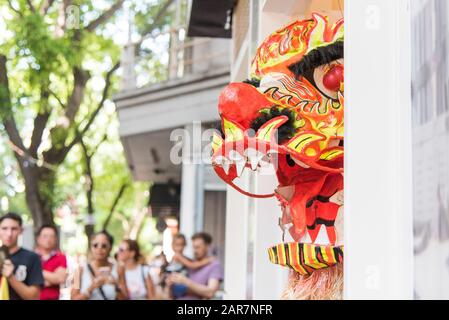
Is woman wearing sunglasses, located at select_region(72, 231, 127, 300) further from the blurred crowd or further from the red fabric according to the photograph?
the red fabric

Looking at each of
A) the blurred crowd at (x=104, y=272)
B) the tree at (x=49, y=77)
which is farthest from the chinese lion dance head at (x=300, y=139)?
the tree at (x=49, y=77)

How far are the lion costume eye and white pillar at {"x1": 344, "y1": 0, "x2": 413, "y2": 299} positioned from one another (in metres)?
0.47

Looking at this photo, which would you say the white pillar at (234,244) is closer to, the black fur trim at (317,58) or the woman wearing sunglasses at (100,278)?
the woman wearing sunglasses at (100,278)

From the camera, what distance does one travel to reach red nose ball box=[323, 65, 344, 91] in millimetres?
2021

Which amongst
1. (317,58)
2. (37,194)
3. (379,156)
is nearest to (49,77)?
(37,194)

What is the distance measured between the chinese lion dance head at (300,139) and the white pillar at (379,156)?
0.37 metres

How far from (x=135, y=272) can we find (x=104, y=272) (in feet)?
1.15

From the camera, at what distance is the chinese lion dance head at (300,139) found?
1.90 m

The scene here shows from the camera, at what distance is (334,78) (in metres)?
2.02

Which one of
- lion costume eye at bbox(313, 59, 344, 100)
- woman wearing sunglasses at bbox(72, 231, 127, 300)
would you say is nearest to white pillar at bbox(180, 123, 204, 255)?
woman wearing sunglasses at bbox(72, 231, 127, 300)

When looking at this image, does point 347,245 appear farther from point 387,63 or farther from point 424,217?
point 387,63

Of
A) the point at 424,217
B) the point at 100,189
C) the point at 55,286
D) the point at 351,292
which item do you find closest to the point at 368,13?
the point at 424,217

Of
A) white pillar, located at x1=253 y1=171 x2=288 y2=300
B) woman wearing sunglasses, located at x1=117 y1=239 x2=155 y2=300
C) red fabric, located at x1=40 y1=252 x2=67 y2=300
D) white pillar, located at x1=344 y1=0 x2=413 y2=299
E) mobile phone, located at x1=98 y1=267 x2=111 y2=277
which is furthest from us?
woman wearing sunglasses, located at x1=117 y1=239 x2=155 y2=300
